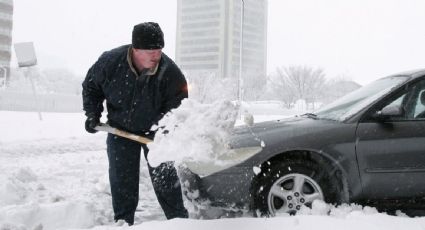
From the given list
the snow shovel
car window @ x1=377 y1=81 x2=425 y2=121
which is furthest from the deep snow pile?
car window @ x1=377 y1=81 x2=425 y2=121

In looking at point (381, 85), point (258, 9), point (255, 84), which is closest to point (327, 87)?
point (255, 84)

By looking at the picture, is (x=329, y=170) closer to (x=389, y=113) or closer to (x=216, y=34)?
(x=389, y=113)

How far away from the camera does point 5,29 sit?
220 feet

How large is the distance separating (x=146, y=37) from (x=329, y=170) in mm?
1816

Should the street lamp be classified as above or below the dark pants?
above

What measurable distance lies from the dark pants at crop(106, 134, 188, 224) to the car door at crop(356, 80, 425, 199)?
59.8 inches

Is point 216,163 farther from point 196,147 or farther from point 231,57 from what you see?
point 231,57

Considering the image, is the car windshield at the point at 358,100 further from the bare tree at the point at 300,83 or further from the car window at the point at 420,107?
the bare tree at the point at 300,83

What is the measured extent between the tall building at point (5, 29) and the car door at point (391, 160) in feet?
228

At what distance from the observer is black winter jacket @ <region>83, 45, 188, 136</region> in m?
3.62

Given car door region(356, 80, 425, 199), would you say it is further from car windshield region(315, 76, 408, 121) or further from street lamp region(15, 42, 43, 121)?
street lamp region(15, 42, 43, 121)

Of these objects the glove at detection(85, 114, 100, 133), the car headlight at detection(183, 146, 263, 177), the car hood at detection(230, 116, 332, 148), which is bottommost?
the car headlight at detection(183, 146, 263, 177)

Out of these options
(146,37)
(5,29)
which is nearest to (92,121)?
(146,37)

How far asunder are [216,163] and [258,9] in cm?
6678
